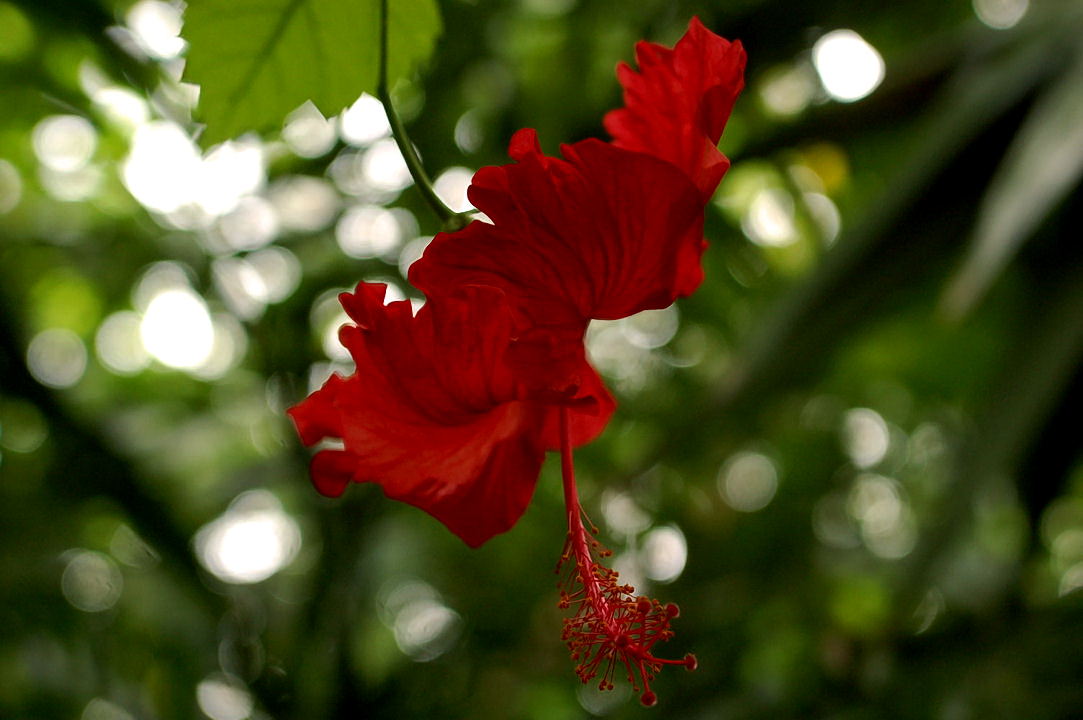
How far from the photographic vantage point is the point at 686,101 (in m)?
0.42

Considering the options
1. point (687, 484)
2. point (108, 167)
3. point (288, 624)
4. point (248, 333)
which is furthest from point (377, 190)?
point (687, 484)

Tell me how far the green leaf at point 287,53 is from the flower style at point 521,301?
11 cm

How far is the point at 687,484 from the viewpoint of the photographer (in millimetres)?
1531

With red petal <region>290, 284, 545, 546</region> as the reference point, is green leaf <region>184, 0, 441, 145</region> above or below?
above

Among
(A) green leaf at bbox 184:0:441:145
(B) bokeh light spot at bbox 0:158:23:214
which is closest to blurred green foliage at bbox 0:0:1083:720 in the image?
(B) bokeh light spot at bbox 0:158:23:214

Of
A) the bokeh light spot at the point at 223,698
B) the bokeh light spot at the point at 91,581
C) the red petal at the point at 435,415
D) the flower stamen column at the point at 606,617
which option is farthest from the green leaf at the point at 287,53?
the bokeh light spot at the point at 91,581

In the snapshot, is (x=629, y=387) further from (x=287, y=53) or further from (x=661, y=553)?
(x=287, y=53)

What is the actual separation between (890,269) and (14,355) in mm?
981

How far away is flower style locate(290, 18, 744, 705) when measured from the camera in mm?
390

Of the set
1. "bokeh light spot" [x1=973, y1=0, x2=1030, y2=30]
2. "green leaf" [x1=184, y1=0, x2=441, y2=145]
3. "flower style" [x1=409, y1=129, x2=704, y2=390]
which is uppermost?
"green leaf" [x1=184, y1=0, x2=441, y2=145]

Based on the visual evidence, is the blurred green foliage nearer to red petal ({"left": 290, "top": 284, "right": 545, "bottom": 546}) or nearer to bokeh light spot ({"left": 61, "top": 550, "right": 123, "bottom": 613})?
bokeh light spot ({"left": 61, "top": 550, "right": 123, "bottom": 613})

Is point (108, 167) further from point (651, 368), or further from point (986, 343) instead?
point (986, 343)

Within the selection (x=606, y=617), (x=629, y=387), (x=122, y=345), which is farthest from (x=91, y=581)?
(x=606, y=617)

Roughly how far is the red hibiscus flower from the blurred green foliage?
494mm
